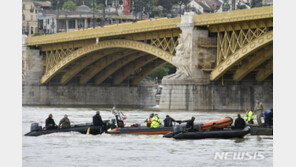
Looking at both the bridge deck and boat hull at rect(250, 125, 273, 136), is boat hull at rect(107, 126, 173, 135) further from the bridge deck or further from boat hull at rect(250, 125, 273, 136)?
the bridge deck

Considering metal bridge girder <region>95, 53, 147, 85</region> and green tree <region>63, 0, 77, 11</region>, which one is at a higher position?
green tree <region>63, 0, 77, 11</region>

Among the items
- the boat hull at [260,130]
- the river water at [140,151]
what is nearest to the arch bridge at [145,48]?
the boat hull at [260,130]

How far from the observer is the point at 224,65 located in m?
65.4

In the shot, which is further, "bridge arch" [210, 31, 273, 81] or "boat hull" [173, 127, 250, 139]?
"bridge arch" [210, 31, 273, 81]

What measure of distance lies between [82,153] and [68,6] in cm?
14485

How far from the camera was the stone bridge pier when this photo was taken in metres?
69.1

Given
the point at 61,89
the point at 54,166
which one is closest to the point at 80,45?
the point at 61,89

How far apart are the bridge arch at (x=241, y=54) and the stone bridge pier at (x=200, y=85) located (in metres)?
1.85

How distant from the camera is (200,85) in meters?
69.4

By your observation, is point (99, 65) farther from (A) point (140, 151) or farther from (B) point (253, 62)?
(A) point (140, 151)

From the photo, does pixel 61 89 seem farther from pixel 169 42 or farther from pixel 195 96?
pixel 195 96

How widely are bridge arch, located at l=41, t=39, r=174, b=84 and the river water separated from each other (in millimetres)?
35395

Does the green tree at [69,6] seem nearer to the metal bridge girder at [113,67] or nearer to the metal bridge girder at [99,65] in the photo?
the metal bridge girder at [113,67]

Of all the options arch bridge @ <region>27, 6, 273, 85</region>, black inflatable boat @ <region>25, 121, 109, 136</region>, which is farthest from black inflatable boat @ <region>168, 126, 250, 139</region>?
arch bridge @ <region>27, 6, 273, 85</region>
